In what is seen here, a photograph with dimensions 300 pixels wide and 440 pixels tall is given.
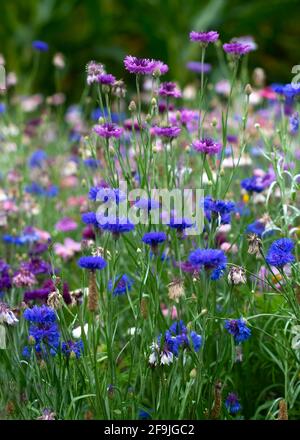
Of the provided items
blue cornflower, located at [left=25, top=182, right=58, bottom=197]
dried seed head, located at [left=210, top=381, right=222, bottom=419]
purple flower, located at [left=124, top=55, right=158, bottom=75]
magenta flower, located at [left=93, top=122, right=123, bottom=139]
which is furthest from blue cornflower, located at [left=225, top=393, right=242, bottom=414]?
blue cornflower, located at [left=25, top=182, right=58, bottom=197]

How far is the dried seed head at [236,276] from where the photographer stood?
1876 mm

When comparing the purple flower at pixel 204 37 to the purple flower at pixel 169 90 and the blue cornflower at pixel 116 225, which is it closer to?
the purple flower at pixel 169 90

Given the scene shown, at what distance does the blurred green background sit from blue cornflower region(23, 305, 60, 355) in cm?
400

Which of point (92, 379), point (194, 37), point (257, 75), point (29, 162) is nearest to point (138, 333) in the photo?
point (92, 379)

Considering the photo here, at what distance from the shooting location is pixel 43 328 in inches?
75.5

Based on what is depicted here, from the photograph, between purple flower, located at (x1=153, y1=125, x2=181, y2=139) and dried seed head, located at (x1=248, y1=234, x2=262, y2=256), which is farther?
purple flower, located at (x1=153, y1=125, x2=181, y2=139)

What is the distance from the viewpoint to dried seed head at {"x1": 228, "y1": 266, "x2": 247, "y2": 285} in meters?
1.88

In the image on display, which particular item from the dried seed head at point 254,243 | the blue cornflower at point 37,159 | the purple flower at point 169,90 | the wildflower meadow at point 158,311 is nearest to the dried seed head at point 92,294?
the wildflower meadow at point 158,311

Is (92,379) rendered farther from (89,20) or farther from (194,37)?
(89,20)

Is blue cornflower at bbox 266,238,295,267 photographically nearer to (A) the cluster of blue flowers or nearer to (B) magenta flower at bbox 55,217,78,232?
(A) the cluster of blue flowers

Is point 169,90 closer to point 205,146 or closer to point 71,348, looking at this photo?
point 205,146

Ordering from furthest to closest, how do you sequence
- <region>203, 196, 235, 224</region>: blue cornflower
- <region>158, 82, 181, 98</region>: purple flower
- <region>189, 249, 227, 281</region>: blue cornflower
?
<region>158, 82, 181, 98</region>: purple flower, <region>203, 196, 235, 224</region>: blue cornflower, <region>189, 249, 227, 281</region>: blue cornflower

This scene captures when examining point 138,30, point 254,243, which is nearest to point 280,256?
point 254,243

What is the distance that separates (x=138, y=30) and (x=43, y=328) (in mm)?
4738
